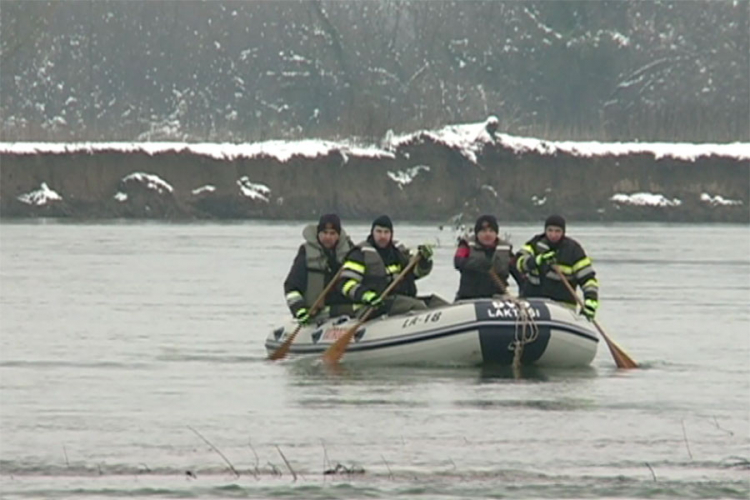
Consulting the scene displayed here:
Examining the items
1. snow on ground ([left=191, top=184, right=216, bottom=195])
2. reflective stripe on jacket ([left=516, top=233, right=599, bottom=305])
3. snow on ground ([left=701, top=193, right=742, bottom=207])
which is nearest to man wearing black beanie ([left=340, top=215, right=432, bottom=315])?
reflective stripe on jacket ([left=516, top=233, right=599, bottom=305])

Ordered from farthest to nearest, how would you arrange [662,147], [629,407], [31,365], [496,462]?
[662,147], [31,365], [629,407], [496,462]

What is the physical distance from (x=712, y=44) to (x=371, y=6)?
16593mm

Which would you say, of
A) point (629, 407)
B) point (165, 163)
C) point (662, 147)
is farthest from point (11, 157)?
point (629, 407)

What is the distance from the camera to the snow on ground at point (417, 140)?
243 feet

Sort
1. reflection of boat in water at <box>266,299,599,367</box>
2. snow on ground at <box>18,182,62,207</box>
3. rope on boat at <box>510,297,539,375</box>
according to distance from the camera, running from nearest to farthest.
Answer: rope on boat at <box>510,297,539,375</box>, reflection of boat in water at <box>266,299,599,367</box>, snow on ground at <box>18,182,62,207</box>

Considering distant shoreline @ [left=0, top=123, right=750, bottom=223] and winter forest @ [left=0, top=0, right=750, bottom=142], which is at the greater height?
winter forest @ [left=0, top=0, right=750, bottom=142]

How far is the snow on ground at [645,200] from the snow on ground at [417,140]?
147 centimetres

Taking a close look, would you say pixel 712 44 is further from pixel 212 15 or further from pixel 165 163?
pixel 165 163

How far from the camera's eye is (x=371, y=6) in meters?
108

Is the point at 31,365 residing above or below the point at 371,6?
below

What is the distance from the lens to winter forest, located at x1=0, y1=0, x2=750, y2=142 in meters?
97.2

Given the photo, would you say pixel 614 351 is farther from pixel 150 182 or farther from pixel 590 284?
pixel 150 182

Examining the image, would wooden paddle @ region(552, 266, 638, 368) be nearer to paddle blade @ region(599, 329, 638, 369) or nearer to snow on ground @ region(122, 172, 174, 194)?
paddle blade @ region(599, 329, 638, 369)

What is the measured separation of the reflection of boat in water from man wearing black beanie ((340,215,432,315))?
0.31 m
